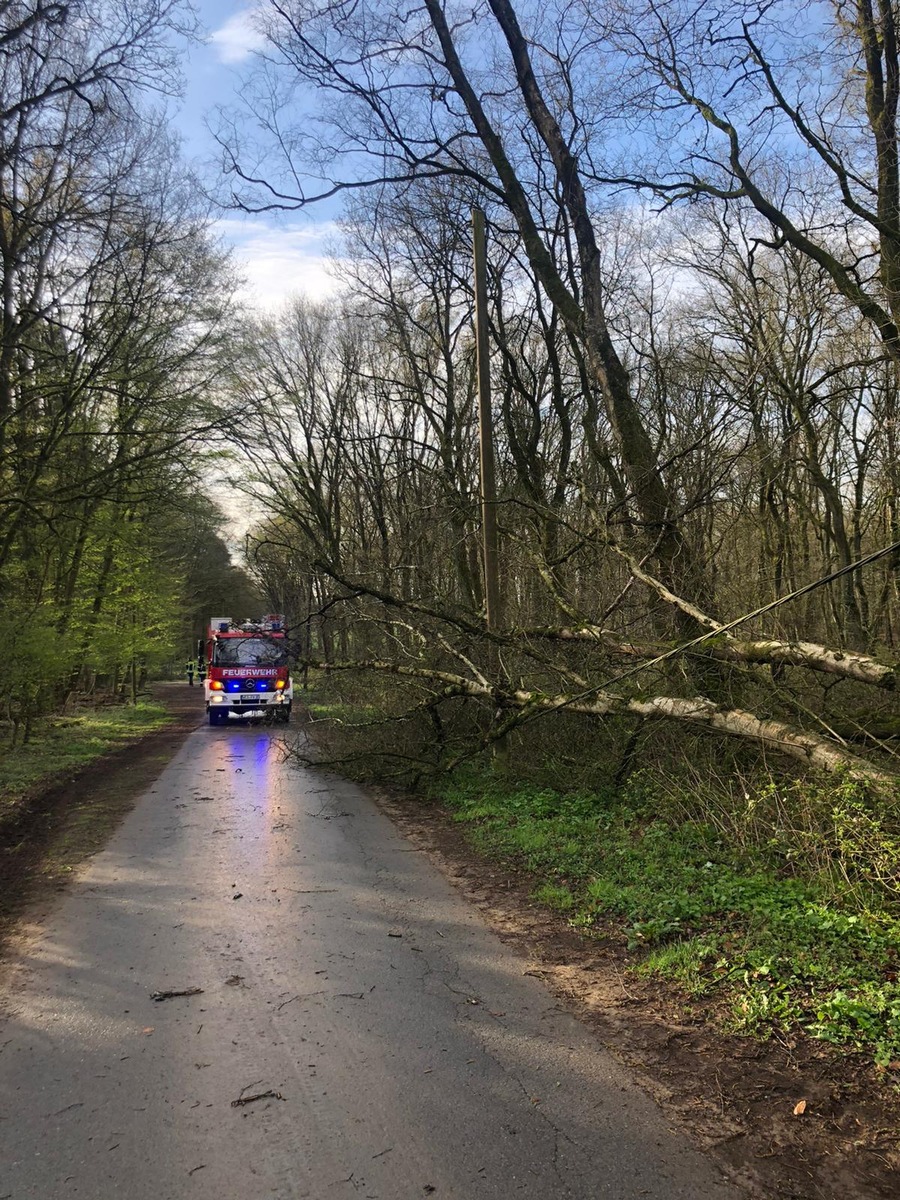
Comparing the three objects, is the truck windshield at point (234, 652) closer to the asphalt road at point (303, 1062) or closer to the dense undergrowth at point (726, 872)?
the dense undergrowth at point (726, 872)

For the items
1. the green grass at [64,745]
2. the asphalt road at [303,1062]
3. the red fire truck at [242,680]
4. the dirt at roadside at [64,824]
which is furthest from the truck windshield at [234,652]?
the asphalt road at [303,1062]

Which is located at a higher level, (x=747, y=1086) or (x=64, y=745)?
(x=747, y=1086)

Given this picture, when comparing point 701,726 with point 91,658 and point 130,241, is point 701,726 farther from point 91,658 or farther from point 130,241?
point 91,658

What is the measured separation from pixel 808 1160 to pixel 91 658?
21.8 meters

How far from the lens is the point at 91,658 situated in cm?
2170

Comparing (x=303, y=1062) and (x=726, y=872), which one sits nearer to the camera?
(x=303, y=1062)

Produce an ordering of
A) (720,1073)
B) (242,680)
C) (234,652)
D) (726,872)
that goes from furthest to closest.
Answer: (234,652)
(242,680)
(726,872)
(720,1073)

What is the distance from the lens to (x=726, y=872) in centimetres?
561

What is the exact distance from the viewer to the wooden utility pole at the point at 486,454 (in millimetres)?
10602

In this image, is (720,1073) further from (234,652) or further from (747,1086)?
(234,652)

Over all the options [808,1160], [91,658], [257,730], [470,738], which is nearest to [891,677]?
[808,1160]

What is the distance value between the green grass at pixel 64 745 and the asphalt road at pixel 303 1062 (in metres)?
5.15

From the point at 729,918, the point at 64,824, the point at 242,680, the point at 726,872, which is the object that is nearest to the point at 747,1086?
the point at 729,918

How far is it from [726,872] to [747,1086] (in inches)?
91.1
